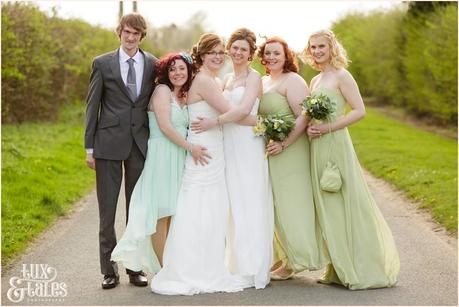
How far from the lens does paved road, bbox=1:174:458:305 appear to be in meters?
6.30

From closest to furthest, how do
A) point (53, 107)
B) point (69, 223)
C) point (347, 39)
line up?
point (69, 223) < point (53, 107) < point (347, 39)

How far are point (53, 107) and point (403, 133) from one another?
367 inches

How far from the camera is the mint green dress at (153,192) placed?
6.63 metres

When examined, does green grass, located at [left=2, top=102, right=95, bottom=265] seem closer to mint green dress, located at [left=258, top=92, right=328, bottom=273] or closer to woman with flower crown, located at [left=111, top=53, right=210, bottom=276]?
woman with flower crown, located at [left=111, top=53, right=210, bottom=276]

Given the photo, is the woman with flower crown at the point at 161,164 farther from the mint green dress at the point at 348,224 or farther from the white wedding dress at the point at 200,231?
the mint green dress at the point at 348,224

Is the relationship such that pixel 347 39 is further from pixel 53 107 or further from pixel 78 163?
pixel 78 163

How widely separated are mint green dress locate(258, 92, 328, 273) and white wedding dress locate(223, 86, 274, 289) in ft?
0.30

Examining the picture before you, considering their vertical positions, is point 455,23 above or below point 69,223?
above

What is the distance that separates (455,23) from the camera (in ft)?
64.7

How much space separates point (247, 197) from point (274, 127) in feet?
A: 2.15

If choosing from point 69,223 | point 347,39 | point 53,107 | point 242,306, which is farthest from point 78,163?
point 347,39

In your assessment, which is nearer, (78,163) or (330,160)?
(330,160)

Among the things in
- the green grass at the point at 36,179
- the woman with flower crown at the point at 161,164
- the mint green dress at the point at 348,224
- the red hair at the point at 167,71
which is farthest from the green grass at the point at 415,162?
the green grass at the point at 36,179

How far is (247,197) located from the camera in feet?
22.5
